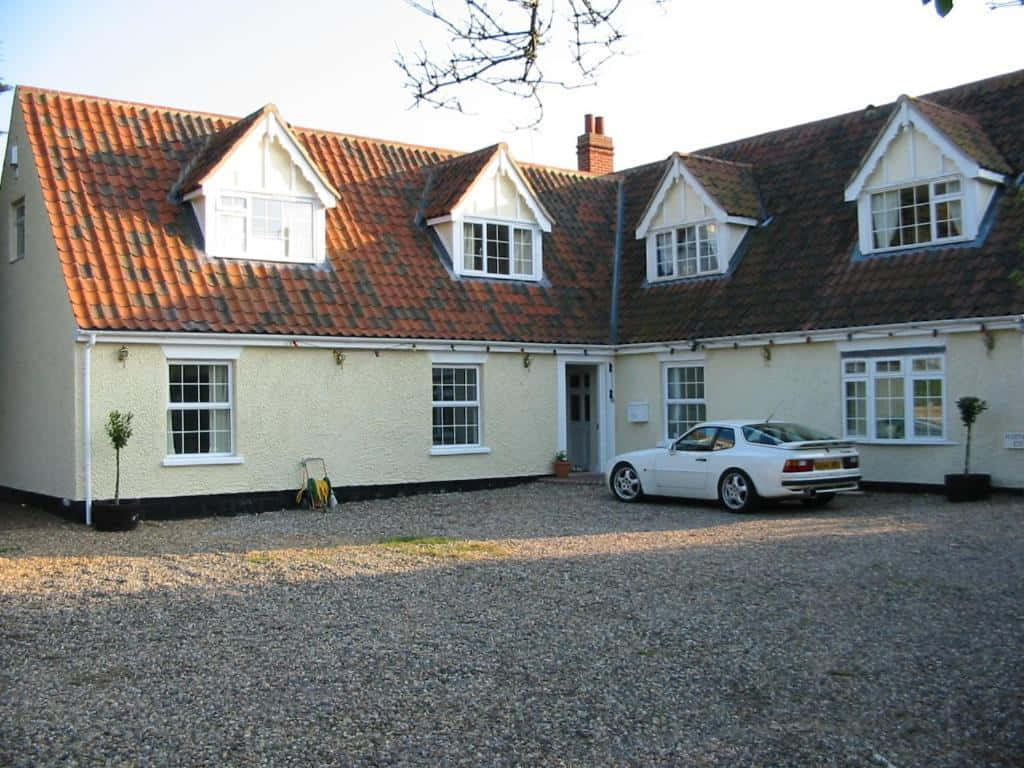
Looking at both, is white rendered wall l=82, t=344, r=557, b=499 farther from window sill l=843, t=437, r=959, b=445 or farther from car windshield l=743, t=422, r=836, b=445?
window sill l=843, t=437, r=959, b=445

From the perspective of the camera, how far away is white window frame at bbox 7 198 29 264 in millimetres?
20609

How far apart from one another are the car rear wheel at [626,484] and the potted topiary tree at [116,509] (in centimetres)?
812

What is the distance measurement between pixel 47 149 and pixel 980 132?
16933mm

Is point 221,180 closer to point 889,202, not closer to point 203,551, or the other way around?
point 203,551

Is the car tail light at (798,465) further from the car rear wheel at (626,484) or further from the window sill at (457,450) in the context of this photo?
the window sill at (457,450)

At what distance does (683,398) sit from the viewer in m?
23.2

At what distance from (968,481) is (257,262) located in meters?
12.9

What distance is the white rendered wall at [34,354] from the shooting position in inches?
706

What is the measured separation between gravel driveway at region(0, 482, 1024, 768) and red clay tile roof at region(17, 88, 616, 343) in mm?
5047

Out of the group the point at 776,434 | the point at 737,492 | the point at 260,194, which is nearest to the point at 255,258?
the point at 260,194

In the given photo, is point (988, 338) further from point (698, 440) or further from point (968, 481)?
point (698, 440)

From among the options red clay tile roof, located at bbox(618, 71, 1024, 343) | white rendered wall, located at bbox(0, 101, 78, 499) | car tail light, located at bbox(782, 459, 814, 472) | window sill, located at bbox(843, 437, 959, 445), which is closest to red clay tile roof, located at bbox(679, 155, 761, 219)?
red clay tile roof, located at bbox(618, 71, 1024, 343)

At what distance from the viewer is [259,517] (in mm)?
18234

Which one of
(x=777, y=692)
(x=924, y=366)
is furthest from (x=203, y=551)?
(x=924, y=366)
